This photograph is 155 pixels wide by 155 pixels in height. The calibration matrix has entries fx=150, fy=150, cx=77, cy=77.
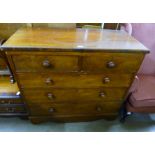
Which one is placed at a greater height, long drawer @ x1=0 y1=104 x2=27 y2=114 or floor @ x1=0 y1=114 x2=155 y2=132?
long drawer @ x1=0 y1=104 x2=27 y2=114

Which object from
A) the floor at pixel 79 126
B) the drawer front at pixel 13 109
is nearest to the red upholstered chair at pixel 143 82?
the floor at pixel 79 126

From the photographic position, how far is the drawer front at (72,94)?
1.20 m

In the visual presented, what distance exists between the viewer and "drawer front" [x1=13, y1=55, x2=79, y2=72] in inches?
37.4

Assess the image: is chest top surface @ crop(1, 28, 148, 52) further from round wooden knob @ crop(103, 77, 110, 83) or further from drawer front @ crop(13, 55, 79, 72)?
round wooden knob @ crop(103, 77, 110, 83)

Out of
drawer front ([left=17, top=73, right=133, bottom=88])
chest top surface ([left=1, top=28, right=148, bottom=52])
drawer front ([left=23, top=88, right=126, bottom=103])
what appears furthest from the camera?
drawer front ([left=23, top=88, right=126, bottom=103])

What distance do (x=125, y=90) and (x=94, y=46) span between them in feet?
1.66

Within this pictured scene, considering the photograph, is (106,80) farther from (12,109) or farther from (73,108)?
(12,109)

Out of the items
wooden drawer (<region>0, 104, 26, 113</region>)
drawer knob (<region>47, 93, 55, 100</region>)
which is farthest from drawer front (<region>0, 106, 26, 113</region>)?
drawer knob (<region>47, 93, 55, 100</region>)

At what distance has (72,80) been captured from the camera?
1.11 meters

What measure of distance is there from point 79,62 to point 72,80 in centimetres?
18

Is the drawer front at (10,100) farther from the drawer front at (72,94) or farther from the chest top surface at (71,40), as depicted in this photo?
the chest top surface at (71,40)

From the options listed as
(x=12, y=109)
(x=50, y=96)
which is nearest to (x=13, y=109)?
(x=12, y=109)
